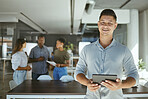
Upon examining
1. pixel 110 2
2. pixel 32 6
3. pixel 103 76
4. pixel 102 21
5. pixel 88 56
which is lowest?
pixel 103 76

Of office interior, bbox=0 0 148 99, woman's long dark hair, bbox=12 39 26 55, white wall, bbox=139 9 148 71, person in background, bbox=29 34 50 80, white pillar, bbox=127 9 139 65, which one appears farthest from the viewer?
white wall, bbox=139 9 148 71

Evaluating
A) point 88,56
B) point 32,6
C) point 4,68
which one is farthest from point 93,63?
point 4,68

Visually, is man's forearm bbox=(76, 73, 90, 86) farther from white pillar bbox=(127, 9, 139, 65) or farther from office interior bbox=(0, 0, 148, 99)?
white pillar bbox=(127, 9, 139, 65)

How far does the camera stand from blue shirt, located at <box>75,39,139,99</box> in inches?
57.6

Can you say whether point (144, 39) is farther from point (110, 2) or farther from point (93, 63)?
point (93, 63)

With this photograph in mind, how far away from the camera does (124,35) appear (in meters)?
8.45

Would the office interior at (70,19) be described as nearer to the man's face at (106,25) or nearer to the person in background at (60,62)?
the person in background at (60,62)

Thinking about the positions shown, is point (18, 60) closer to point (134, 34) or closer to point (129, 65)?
point (129, 65)

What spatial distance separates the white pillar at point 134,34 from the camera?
804 centimetres

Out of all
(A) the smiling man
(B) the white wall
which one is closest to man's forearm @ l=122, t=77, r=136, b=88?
(A) the smiling man

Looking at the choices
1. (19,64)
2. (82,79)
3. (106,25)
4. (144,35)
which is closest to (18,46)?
(19,64)

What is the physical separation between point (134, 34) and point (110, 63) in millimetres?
7133

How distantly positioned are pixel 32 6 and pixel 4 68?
2.42 metres

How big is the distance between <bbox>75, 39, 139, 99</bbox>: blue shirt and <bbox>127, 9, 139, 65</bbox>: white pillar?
697 centimetres
